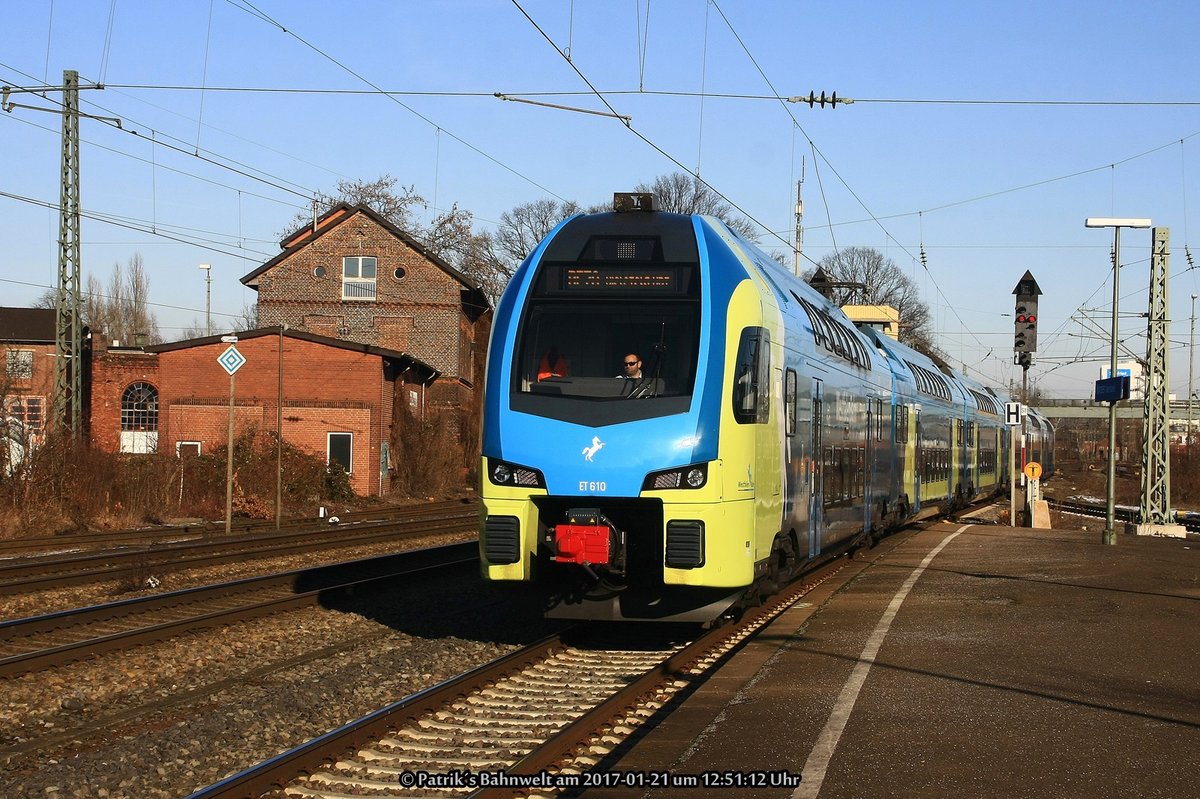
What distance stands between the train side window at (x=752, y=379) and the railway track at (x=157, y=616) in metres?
5.78

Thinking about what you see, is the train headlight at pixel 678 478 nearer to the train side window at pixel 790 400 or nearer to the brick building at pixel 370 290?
the train side window at pixel 790 400

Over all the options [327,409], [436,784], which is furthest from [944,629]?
[327,409]

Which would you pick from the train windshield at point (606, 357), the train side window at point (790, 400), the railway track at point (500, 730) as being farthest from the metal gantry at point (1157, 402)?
the train windshield at point (606, 357)

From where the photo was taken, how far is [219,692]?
9.48 metres

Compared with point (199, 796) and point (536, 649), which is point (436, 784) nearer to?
point (199, 796)

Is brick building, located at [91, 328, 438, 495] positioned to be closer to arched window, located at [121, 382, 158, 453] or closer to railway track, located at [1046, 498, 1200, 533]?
arched window, located at [121, 382, 158, 453]

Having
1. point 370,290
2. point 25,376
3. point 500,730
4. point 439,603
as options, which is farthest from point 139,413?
point 500,730

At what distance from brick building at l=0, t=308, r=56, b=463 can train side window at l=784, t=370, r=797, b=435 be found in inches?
737

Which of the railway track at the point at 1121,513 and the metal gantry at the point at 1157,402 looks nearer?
the metal gantry at the point at 1157,402

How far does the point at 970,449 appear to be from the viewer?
3566 centimetres

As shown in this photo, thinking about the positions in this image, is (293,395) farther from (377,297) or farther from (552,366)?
(552,366)

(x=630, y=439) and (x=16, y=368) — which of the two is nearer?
(x=630, y=439)

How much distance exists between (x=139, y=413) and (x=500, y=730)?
3776 cm

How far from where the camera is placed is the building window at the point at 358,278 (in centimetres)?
5391
